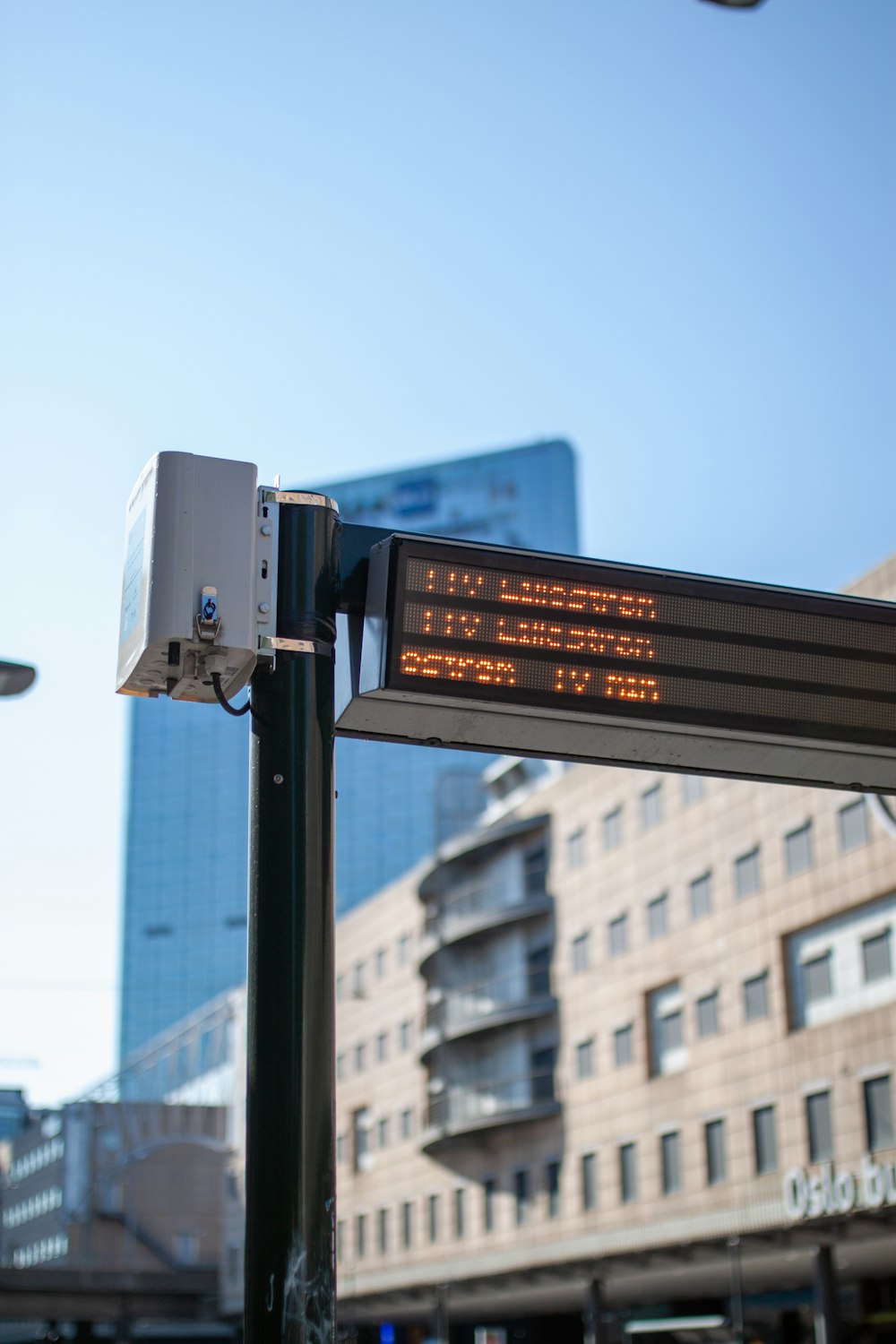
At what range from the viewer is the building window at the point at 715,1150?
42.7 m

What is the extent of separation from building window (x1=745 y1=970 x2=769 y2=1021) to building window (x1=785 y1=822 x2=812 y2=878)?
275cm

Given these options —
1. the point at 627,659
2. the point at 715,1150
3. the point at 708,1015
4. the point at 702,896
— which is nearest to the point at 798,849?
the point at 702,896

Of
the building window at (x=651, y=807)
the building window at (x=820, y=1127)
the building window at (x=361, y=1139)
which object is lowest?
the building window at (x=820, y=1127)

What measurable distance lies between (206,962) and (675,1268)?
12629 cm

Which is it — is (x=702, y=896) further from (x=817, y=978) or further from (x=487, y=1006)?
(x=487, y=1006)

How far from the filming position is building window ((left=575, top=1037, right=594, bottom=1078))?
50.0m

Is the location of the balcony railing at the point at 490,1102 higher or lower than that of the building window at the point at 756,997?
lower

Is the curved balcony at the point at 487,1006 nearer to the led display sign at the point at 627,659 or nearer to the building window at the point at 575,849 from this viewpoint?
the building window at the point at 575,849

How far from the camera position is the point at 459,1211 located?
5691 centimetres

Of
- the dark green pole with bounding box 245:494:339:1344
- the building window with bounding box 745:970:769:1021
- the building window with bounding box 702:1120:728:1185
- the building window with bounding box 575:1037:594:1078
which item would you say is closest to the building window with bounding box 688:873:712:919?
the building window with bounding box 745:970:769:1021

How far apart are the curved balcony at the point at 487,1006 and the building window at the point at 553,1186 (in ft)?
14.9

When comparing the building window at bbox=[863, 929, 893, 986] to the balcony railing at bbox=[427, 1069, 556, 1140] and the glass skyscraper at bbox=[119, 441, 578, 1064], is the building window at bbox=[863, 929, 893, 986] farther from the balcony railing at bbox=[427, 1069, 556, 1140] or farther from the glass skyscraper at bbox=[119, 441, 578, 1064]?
the glass skyscraper at bbox=[119, 441, 578, 1064]

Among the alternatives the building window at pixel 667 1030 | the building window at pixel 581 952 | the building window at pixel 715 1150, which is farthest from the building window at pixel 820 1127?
the building window at pixel 581 952

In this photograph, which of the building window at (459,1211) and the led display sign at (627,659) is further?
the building window at (459,1211)
